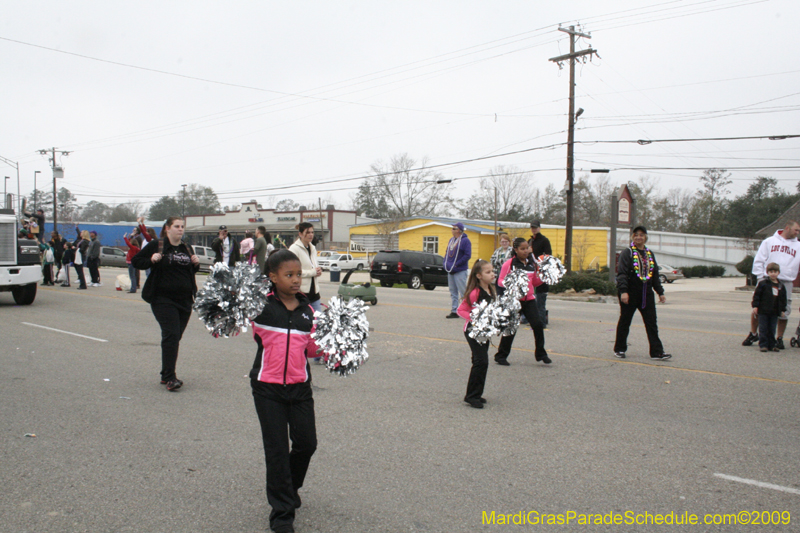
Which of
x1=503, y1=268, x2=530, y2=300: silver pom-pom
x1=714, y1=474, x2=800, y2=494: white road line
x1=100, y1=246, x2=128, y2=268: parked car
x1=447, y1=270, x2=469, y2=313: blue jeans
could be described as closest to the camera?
x1=714, y1=474, x2=800, y2=494: white road line

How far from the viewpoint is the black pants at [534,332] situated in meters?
7.91

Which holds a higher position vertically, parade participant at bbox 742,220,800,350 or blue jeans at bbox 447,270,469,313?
parade participant at bbox 742,220,800,350

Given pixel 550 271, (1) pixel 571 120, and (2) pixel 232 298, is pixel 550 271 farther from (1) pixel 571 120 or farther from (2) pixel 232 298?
(1) pixel 571 120

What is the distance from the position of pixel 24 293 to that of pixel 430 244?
4028cm

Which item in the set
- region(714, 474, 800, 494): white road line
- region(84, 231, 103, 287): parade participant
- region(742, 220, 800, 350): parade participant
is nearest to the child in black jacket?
region(742, 220, 800, 350): parade participant

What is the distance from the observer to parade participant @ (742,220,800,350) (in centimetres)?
920

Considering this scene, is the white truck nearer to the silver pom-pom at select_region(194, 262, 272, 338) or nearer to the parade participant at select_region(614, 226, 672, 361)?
the silver pom-pom at select_region(194, 262, 272, 338)

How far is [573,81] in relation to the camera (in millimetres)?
27281

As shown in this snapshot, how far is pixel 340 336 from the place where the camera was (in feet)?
12.0

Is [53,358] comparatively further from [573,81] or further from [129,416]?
[573,81]

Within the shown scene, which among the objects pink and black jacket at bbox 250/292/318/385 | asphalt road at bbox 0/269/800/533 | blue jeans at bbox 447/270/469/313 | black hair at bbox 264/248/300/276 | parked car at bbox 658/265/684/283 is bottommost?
parked car at bbox 658/265/684/283

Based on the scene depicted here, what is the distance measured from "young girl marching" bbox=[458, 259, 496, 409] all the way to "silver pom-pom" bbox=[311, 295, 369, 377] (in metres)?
2.47

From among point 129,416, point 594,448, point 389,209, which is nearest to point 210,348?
point 129,416

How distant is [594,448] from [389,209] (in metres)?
80.0
